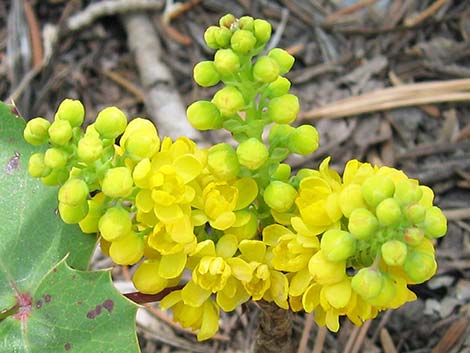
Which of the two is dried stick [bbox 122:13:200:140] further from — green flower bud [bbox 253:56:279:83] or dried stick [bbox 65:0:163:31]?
green flower bud [bbox 253:56:279:83]

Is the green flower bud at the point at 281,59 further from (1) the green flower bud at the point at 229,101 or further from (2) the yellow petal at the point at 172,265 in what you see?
(2) the yellow petal at the point at 172,265

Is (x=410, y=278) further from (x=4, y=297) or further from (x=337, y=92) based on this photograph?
(x=337, y=92)

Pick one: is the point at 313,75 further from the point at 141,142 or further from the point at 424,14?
the point at 141,142

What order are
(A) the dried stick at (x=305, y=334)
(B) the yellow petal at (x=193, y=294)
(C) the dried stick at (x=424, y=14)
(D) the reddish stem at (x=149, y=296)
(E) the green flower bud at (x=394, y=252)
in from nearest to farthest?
(E) the green flower bud at (x=394, y=252), (B) the yellow petal at (x=193, y=294), (D) the reddish stem at (x=149, y=296), (A) the dried stick at (x=305, y=334), (C) the dried stick at (x=424, y=14)

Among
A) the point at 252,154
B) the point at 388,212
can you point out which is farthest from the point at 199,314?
the point at 388,212

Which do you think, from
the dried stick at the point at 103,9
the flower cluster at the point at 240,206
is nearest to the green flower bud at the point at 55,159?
the flower cluster at the point at 240,206

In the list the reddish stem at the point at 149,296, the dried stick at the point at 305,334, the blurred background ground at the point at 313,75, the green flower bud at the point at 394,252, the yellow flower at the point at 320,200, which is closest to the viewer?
the green flower bud at the point at 394,252
